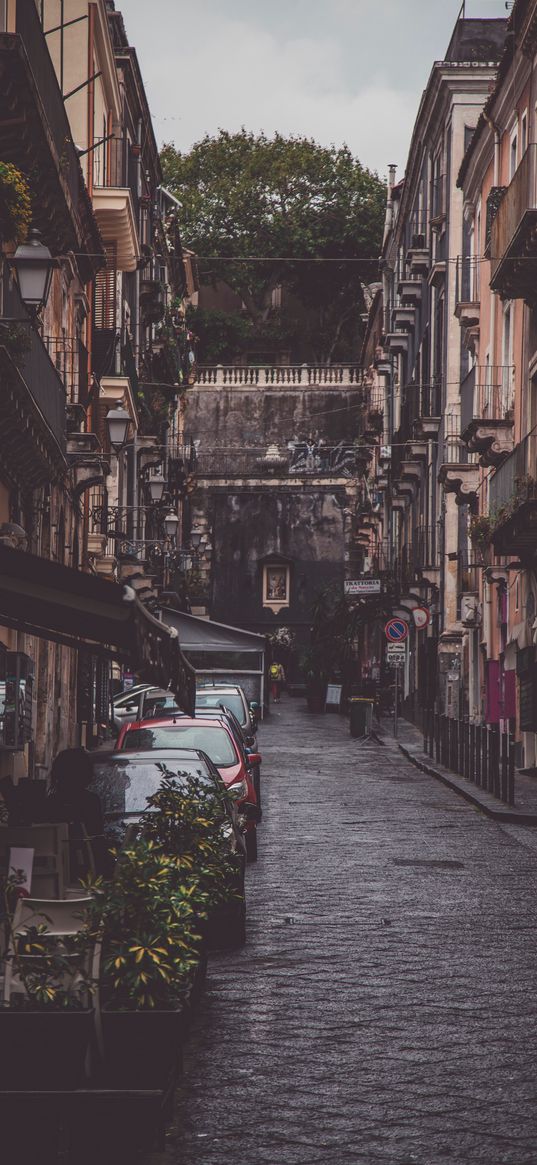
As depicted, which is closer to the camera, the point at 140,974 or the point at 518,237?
the point at 140,974

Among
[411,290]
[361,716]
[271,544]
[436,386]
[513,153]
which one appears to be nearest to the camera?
[513,153]

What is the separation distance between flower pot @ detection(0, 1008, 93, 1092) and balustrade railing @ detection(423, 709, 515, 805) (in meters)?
16.3

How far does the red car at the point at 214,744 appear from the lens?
54.3 ft

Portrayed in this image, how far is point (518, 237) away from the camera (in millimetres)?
23688

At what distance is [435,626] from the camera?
43.3 metres

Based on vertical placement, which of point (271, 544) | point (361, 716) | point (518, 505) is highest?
point (271, 544)

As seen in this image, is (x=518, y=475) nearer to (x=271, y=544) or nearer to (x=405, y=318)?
(x=405, y=318)

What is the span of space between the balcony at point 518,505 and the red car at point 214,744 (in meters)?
7.97

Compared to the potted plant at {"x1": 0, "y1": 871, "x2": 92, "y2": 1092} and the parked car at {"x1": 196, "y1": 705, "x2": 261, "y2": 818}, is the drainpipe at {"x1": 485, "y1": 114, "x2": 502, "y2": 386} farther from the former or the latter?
the potted plant at {"x1": 0, "y1": 871, "x2": 92, "y2": 1092}

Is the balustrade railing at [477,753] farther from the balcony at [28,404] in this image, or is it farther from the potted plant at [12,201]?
the potted plant at [12,201]

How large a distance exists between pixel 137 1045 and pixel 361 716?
33809 mm

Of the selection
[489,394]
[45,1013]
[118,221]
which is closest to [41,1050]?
[45,1013]

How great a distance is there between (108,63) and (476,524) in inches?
444

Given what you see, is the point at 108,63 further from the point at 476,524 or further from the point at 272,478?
the point at 272,478
